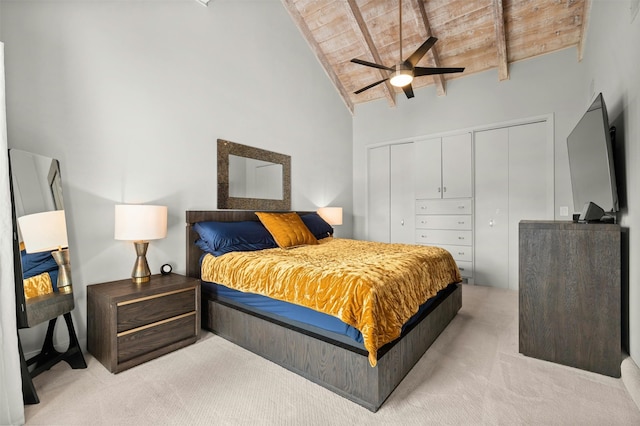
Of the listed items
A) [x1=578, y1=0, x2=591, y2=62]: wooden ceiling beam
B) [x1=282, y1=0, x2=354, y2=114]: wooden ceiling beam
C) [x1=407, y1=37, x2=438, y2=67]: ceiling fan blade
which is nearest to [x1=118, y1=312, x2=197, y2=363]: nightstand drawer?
[x1=407, y1=37, x2=438, y2=67]: ceiling fan blade

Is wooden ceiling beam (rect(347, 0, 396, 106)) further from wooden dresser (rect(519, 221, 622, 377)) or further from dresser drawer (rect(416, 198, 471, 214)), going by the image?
wooden dresser (rect(519, 221, 622, 377))

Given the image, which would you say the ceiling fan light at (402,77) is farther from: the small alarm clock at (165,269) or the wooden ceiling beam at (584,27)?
the small alarm clock at (165,269)

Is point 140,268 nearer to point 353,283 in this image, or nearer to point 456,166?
point 353,283

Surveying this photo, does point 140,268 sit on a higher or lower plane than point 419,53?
lower

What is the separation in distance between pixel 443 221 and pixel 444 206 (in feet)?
0.76

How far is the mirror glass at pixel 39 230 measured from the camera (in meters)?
1.78

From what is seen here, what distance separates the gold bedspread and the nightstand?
0.37 m

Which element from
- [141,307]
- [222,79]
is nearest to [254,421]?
[141,307]

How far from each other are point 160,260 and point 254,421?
71.3 inches

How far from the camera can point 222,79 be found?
3.33m

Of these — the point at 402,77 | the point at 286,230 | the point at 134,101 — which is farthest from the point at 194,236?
the point at 402,77

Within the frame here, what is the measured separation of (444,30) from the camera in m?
3.99

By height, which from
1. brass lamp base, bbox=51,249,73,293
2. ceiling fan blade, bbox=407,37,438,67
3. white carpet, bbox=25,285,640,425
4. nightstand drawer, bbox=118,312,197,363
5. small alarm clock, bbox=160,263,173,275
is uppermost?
ceiling fan blade, bbox=407,37,438,67

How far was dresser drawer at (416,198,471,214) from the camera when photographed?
176 inches
